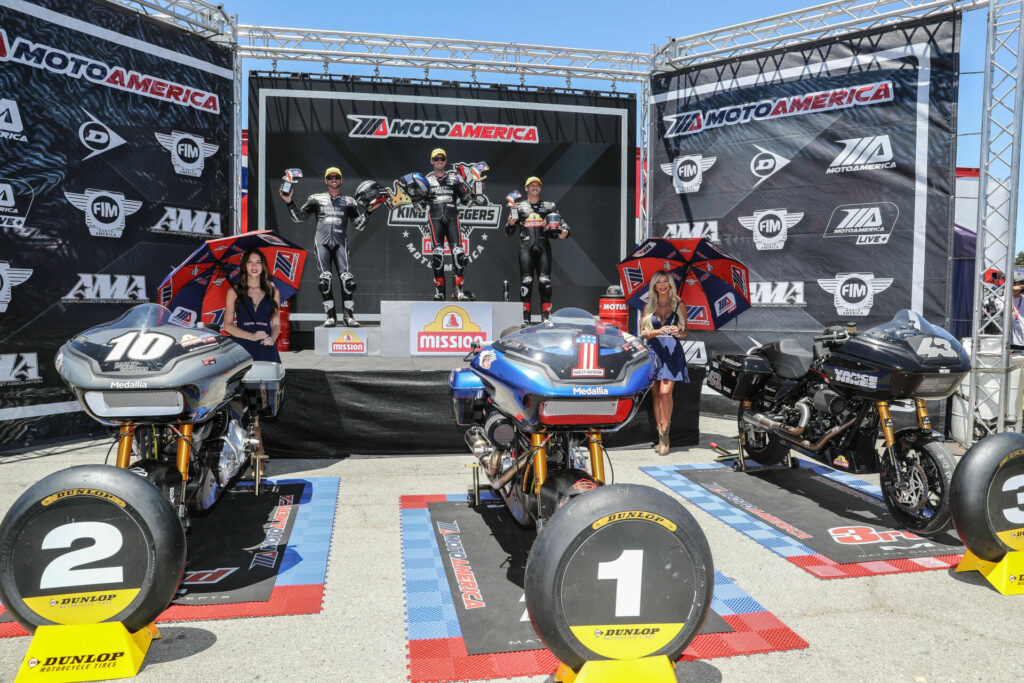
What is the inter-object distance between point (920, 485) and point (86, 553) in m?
4.31

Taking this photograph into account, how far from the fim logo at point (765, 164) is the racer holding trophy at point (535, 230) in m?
2.64

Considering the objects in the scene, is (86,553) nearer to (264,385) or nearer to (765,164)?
(264,385)

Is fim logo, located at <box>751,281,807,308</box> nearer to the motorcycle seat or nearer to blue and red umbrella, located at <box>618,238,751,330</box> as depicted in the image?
blue and red umbrella, located at <box>618,238,751,330</box>

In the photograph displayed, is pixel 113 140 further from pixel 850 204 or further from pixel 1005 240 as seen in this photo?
pixel 1005 240

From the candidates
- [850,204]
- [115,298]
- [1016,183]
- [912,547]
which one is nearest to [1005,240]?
[1016,183]

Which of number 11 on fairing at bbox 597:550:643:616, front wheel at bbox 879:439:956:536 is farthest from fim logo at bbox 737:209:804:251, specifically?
number 11 on fairing at bbox 597:550:643:616

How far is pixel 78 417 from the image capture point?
723cm

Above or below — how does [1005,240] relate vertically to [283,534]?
above

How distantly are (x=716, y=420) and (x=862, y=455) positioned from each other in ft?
13.9

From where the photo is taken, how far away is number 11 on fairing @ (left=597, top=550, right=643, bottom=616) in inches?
85.6

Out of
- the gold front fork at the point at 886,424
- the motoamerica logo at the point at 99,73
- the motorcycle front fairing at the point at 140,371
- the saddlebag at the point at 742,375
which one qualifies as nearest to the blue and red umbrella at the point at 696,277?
the saddlebag at the point at 742,375

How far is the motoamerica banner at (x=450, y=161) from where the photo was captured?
9594 millimetres

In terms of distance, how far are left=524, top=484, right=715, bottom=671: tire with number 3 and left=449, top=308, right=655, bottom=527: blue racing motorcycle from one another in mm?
615

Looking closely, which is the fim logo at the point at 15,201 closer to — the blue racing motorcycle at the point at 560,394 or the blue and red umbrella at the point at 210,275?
the blue and red umbrella at the point at 210,275
